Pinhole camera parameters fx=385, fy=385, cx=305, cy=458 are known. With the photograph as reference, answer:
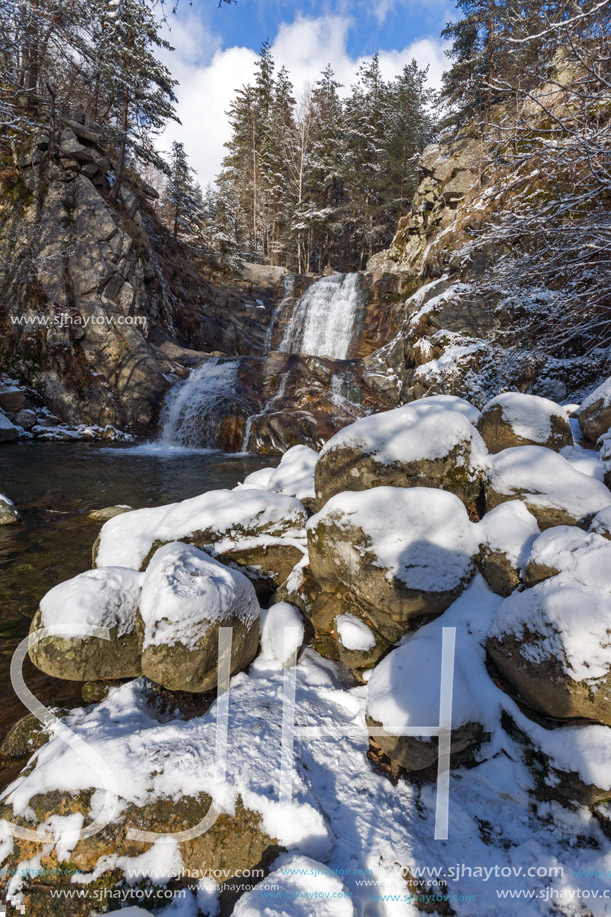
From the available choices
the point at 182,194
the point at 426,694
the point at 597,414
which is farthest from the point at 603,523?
the point at 182,194

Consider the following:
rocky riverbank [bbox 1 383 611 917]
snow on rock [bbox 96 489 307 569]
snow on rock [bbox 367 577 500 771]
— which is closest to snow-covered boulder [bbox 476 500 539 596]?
rocky riverbank [bbox 1 383 611 917]

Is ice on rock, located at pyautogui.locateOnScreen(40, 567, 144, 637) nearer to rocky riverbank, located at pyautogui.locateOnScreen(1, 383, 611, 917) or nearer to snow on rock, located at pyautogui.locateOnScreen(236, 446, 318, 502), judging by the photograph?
rocky riverbank, located at pyautogui.locateOnScreen(1, 383, 611, 917)

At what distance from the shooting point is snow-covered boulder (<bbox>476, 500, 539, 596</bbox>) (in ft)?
9.43

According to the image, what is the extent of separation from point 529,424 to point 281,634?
120 inches

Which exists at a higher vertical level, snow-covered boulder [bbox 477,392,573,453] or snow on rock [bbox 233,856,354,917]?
snow-covered boulder [bbox 477,392,573,453]

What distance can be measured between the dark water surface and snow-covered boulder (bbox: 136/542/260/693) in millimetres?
805

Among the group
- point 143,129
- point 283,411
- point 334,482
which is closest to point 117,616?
point 334,482

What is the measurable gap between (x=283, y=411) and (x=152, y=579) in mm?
10833

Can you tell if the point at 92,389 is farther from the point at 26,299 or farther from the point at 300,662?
the point at 300,662

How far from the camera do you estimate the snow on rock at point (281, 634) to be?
2.98m

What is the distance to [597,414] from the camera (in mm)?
4055

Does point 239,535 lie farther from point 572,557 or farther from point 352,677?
point 572,557

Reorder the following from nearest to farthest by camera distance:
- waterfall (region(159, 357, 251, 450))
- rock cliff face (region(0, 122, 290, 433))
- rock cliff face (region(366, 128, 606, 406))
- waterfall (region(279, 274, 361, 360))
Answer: rock cliff face (region(366, 128, 606, 406)), waterfall (region(159, 357, 251, 450)), rock cliff face (region(0, 122, 290, 433)), waterfall (region(279, 274, 361, 360))

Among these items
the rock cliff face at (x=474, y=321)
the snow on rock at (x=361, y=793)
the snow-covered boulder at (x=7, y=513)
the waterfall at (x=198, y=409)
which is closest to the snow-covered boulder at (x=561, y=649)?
the snow on rock at (x=361, y=793)
